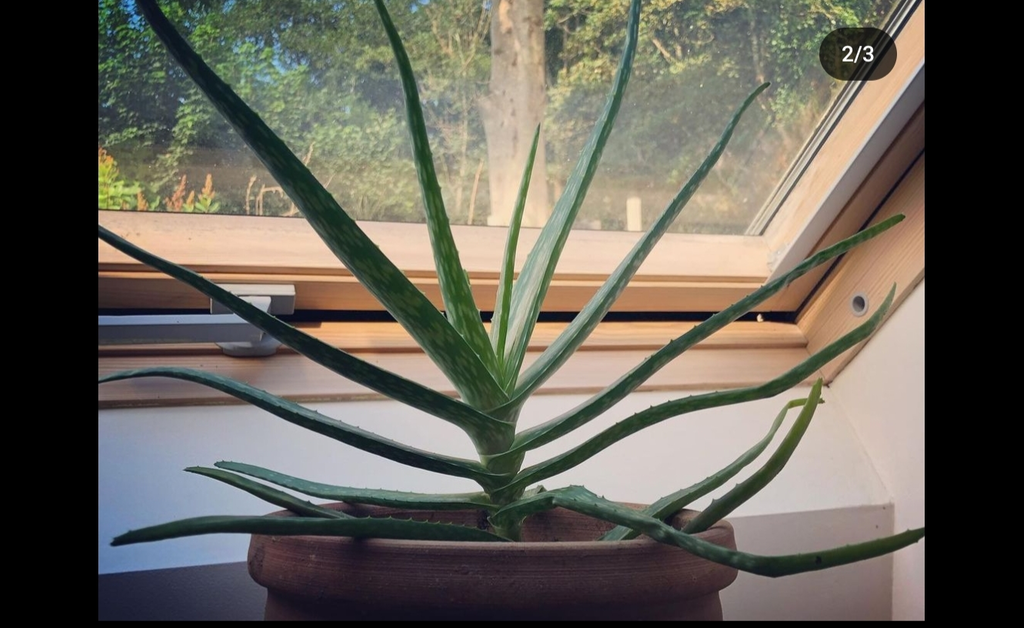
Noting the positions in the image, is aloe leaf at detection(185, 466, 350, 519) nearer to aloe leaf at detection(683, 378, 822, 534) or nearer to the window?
aloe leaf at detection(683, 378, 822, 534)

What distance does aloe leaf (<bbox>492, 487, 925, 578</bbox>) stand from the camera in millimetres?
312

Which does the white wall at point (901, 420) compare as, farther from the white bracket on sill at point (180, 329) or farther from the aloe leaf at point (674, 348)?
the white bracket on sill at point (180, 329)

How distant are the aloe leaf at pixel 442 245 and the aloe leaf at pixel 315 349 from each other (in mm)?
51

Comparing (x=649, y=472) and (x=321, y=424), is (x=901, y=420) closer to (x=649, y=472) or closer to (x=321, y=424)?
(x=649, y=472)

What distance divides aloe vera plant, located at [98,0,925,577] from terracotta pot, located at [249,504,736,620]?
0.02m

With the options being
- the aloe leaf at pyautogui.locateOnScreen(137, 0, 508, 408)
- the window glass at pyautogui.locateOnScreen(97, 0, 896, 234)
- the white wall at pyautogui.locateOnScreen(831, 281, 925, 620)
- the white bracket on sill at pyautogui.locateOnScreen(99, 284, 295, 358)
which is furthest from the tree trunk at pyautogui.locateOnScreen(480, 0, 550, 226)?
the aloe leaf at pyautogui.locateOnScreen(137, 0, 508, 408)

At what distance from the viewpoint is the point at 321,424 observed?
1.29 feet

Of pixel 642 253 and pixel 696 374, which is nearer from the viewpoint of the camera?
pixel 642 253

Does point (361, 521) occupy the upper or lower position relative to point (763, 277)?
lower

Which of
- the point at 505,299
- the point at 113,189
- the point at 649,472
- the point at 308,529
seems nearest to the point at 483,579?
the point at 308,529
